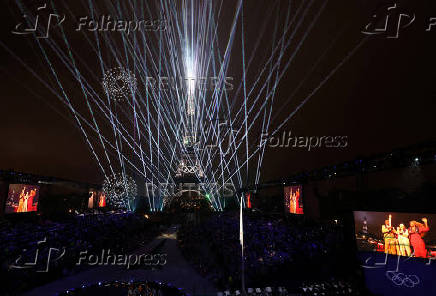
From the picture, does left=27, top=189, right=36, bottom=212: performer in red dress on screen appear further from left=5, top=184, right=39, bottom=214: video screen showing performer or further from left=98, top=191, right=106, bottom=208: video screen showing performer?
left=98, top=191, right=106, bottom=208: video screen showing performer

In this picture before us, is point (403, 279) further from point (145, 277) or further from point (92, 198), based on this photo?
point (92, 198)

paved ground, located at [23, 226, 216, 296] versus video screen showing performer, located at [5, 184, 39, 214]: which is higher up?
video screen showing performer, located at [5, 184, 39, 214]

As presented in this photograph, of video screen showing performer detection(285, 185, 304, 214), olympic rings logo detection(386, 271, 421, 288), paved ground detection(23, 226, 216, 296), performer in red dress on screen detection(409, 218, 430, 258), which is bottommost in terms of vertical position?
paved ground detection(23, 226, 216, 296)

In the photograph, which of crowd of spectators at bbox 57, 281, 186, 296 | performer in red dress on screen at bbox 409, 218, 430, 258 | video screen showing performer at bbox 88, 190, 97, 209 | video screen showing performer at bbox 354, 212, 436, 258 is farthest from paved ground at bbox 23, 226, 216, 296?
video screen showing performer at bbox 88, 190, 97, 209

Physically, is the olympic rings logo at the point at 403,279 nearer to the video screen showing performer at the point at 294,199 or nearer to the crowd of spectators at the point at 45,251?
the video screen showing performer at the point at 294,199

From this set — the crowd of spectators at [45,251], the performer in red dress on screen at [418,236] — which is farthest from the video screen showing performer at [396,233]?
the crowd of spectators at [45,251]

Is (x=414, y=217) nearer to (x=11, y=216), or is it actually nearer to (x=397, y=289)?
(x=397, y=289)

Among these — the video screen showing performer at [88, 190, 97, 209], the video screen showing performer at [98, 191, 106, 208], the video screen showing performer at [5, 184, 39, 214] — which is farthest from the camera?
the video screen showing performer at [98, 191, 106, 208]

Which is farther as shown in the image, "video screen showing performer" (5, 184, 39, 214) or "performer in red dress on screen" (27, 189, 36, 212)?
"performer in red dress on screen" (27, 189, 36, 212)
